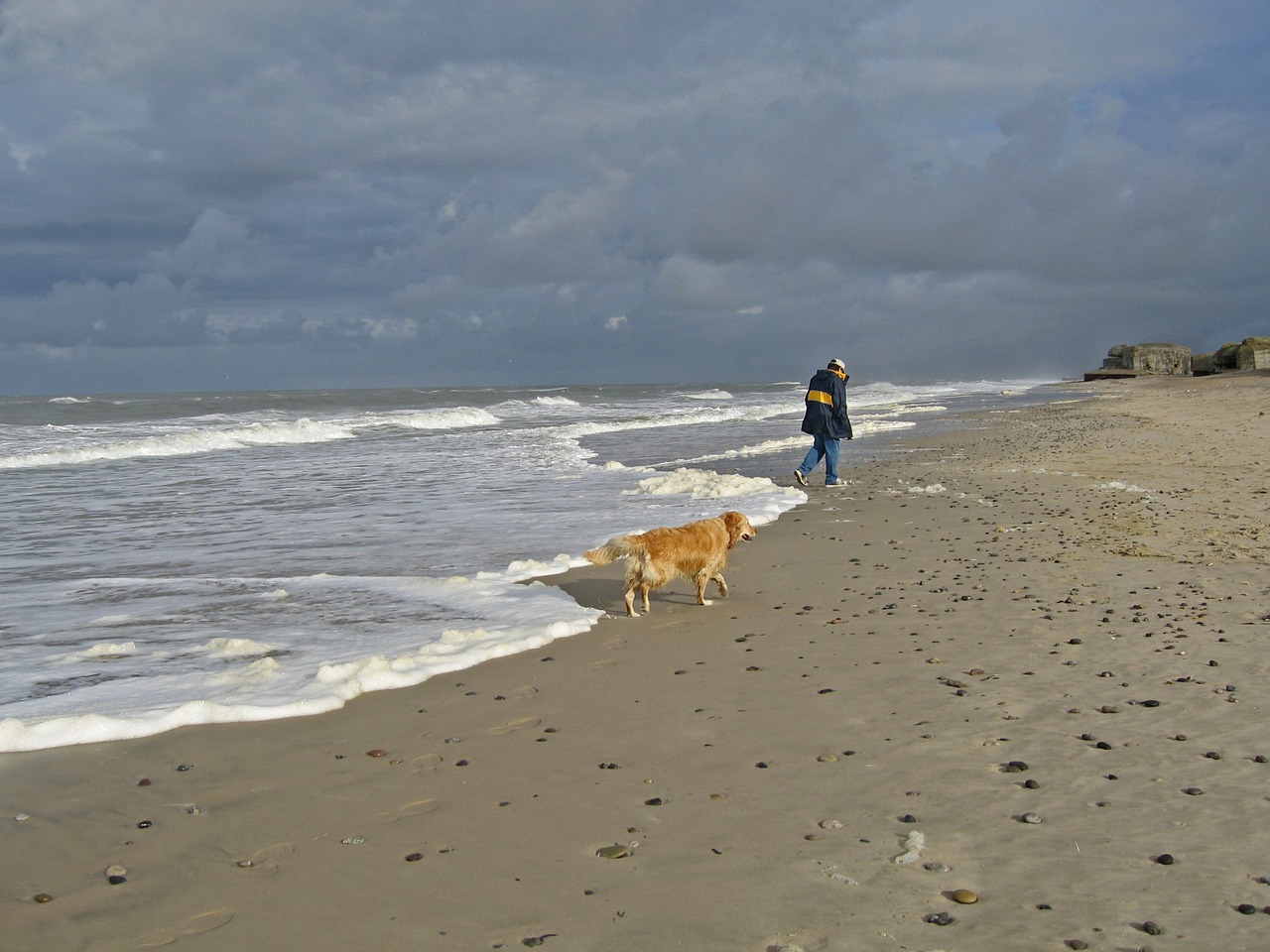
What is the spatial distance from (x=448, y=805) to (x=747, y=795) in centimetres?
129

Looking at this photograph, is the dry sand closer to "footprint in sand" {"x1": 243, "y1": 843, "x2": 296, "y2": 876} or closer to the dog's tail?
"footprint in sand" {"x1": 243, "y1": 843, "x2": 296, "y2": 876}

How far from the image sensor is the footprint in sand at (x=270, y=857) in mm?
3482

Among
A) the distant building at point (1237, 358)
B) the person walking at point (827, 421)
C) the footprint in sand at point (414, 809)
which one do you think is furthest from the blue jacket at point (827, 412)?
the distant building at point (1237, 358)

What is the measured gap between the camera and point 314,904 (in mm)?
3236

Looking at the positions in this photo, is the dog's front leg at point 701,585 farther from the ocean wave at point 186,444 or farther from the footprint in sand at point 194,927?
the ocean wave at point 186,444

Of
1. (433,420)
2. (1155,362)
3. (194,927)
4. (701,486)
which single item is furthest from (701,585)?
(1155,362)

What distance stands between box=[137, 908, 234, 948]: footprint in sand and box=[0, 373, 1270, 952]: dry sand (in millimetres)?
10

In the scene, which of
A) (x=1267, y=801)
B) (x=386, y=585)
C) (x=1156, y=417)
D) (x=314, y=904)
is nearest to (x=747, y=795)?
(x=314, y=904)

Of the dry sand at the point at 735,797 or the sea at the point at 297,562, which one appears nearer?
the dry sand at the point at 735,797

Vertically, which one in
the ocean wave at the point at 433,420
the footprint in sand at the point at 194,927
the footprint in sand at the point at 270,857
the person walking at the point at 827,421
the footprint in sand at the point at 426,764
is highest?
the ocean wave at the point at 433,420

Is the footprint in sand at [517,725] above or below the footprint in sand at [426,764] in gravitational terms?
below

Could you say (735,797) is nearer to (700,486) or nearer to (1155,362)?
(700,486)

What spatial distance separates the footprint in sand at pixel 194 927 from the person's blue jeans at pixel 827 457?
12.5 metres

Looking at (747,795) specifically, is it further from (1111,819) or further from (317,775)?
(317,775)
